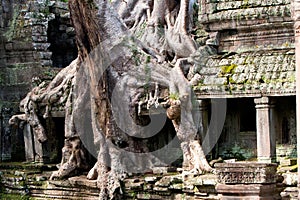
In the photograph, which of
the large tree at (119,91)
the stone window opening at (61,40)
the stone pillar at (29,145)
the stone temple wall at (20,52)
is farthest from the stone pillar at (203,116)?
the stone window opening at (61,40)

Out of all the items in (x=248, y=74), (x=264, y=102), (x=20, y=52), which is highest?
(x=20, y=52)

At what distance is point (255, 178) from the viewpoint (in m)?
12.7

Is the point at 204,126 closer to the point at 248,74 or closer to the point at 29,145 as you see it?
the point at 248,74

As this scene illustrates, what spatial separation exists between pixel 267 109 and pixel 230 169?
10.4 feet

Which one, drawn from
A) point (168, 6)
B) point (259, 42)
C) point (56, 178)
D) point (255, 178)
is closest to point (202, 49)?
point (259, 42)

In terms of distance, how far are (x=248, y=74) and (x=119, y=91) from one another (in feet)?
8.58

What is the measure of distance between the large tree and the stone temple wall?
2867mm

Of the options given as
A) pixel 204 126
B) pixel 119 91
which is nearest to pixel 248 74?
pixel 204 126

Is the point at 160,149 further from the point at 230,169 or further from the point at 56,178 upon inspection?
the point at 230,169

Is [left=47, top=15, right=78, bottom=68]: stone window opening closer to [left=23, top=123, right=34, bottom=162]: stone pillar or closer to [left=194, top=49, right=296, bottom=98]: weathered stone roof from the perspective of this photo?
[left=23, top=123, right=34, bottom=162]: stone pillar

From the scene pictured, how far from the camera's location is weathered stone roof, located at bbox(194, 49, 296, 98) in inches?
611

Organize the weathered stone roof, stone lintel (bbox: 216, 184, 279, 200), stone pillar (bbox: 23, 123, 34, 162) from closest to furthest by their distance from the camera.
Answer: stone lintel (bbox: 216, 184, 279, 200) → the weathered stone roof → stone pillar (bbox: 23, 123, 34, 162)

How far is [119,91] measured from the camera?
57.3 feet

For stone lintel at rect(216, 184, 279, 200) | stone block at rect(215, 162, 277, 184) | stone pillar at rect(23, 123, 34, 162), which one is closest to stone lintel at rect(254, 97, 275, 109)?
stone block at rect(215, 162, 277, 184)
